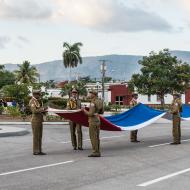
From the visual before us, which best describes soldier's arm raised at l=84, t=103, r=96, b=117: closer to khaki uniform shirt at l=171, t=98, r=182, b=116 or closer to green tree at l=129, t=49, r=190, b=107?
khaki uniform shirt at l=171, t=98, r=182, b=116

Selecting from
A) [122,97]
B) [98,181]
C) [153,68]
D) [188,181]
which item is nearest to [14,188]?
[98,181]

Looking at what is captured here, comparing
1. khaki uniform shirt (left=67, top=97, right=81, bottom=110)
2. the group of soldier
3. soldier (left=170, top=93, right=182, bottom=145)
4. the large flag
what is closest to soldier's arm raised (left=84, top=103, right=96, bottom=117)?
the group of soldier

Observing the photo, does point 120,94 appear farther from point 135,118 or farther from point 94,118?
point 94,118

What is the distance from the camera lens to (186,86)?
78.7 meters

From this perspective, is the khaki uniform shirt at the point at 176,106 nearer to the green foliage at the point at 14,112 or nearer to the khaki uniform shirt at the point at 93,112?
the khaki uniform shirt at the point at 93,112

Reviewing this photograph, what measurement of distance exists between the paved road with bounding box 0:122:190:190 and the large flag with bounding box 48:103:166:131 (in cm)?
71

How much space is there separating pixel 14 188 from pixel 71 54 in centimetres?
10717

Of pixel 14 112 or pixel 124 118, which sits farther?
pixel 14 112

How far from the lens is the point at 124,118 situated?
18.8 meters

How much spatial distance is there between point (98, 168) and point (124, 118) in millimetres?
6343

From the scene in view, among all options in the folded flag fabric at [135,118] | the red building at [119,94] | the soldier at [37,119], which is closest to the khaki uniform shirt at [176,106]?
the folded flag fabric at [135,118]

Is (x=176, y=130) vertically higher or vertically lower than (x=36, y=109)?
lower

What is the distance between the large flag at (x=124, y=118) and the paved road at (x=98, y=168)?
0.71 m

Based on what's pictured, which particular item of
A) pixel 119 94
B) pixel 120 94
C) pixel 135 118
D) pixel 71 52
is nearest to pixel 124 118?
pixel 135 118
